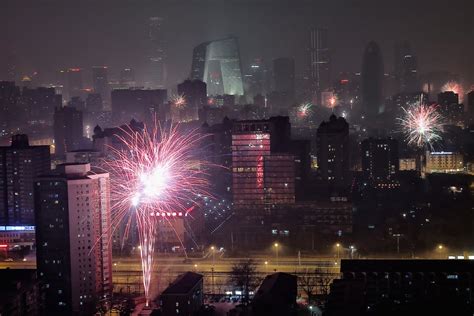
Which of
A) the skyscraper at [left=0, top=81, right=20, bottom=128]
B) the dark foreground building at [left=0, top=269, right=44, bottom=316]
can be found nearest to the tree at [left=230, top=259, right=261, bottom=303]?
the dark foreground building at [left=0, top=269, right=44, bottom=316]

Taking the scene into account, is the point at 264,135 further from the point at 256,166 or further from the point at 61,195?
the point at 61,195

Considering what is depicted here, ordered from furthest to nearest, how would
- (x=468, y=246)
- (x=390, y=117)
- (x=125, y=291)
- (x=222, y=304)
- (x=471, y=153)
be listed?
(x=390, y=117)
(x=471, y=153)
(x=468, y=246)
(x=125, y=291)
(x=222, y=304)

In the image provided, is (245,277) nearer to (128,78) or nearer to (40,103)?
(40,103)

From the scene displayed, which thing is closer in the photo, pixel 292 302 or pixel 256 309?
pixel 256 309

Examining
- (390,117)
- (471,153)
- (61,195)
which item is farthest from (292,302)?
(390,117)

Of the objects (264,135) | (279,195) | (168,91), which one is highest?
(168,91)

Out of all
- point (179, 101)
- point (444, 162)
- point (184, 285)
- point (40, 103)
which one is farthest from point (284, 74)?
point (184, 285)

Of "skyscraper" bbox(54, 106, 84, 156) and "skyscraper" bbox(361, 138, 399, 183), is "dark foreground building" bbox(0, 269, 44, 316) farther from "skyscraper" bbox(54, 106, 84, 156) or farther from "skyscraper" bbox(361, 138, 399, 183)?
"skyscraper" bbox(54, 106, 84, 156)

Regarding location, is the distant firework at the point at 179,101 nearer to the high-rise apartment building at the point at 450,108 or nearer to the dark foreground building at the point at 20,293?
the high-rise apartment building at the point at 450,108
